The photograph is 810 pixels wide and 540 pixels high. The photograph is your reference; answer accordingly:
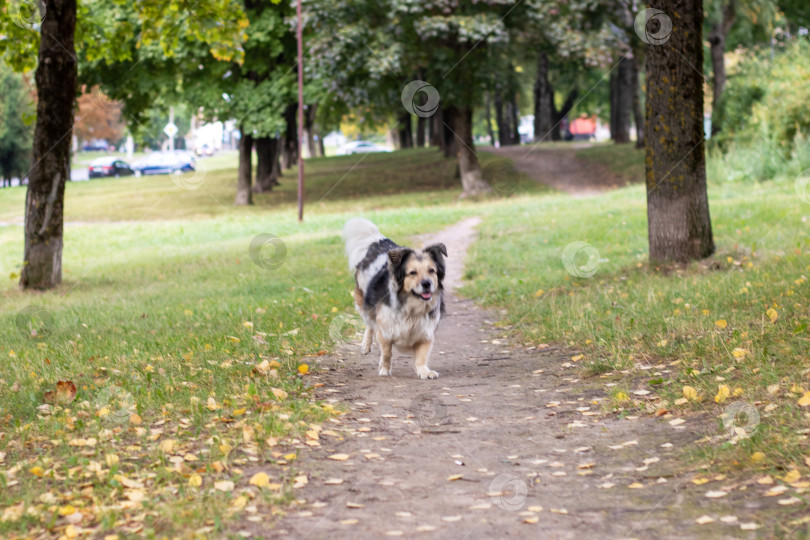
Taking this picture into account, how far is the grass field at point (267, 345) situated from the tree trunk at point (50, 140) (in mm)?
699

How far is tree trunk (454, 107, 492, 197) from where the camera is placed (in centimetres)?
3272

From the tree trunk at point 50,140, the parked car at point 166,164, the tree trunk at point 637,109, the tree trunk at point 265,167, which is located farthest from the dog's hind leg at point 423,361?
the parked car at point 166,164

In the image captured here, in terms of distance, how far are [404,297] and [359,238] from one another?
5.18 feet

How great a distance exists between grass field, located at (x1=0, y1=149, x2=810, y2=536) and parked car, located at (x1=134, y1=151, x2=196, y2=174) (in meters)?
41.0

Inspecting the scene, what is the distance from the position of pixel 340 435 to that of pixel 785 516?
118 inches

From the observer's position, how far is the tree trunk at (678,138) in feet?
37.2

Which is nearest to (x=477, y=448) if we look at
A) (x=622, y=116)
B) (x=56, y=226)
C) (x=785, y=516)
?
(x=785, y=516)

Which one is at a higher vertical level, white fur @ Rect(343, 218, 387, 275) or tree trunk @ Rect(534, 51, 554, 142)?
tree trunk @ Rect(534, 51, 554, 142)

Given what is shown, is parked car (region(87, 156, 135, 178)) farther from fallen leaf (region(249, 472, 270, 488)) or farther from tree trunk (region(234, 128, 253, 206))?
fallen leaf (region(249, 472, 270, 488))

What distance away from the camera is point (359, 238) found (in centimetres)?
915

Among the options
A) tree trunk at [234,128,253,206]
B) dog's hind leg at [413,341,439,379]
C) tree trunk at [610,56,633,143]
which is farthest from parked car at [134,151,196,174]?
dog's hind leg at [413,341,439,379]

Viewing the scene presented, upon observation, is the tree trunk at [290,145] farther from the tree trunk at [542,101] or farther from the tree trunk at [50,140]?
the tree trunk at [50,140]

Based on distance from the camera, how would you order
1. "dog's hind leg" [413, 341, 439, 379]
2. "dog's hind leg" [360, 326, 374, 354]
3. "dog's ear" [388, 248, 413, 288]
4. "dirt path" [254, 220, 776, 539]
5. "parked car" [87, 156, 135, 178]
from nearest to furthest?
"dirt path" [254, 220, 776, 539] < "dog's ear" [388, 248, 413, 288] < "dog's hind leg" [413, 341, 439, 379] < "dog's hind leg" [360, 326, 374, 354] < "parked car" [87, 156, 135, 178]

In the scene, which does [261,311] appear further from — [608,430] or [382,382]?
[608,430]
